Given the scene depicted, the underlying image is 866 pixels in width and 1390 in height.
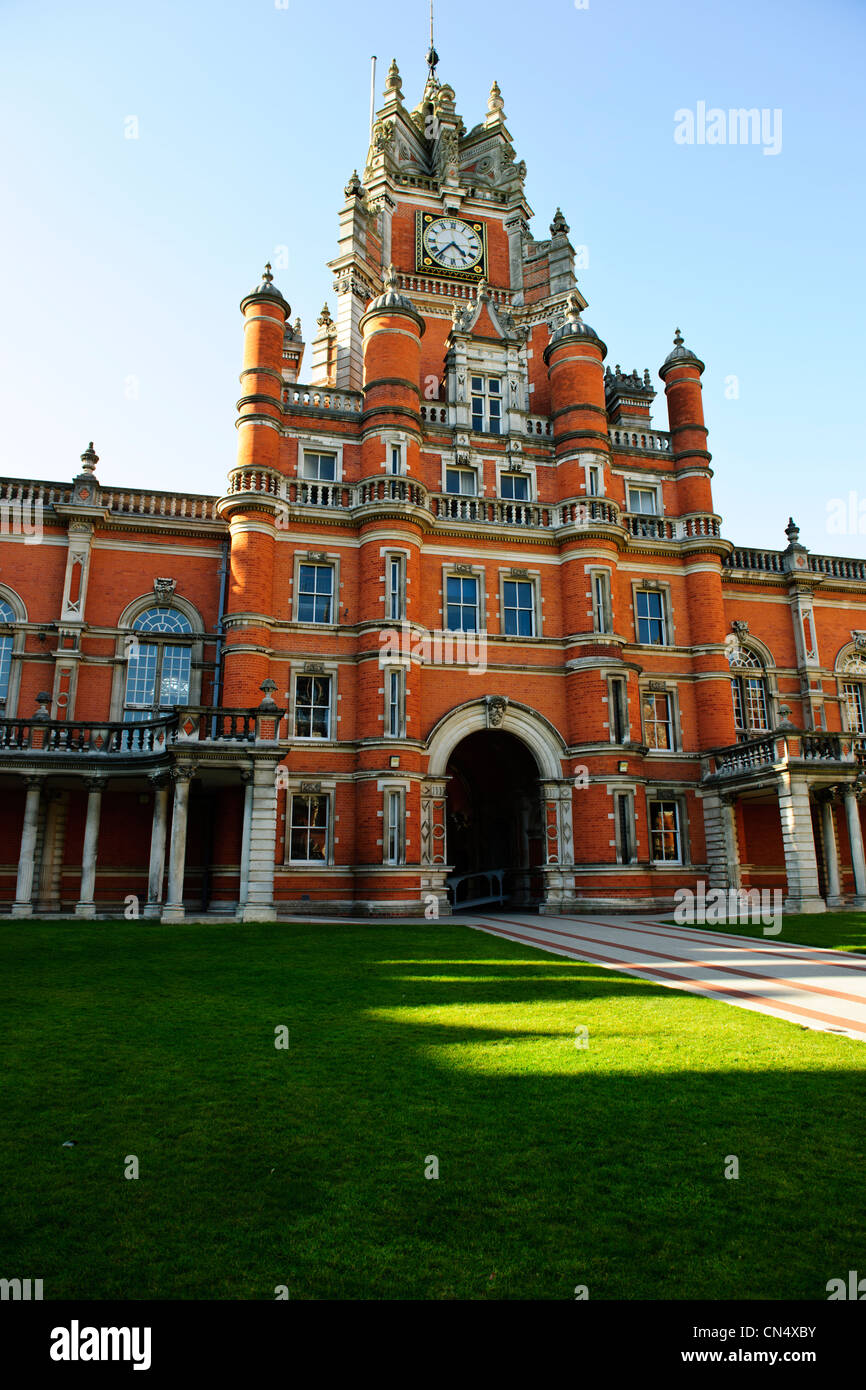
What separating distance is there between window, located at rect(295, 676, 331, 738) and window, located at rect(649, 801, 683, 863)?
39.9 feet

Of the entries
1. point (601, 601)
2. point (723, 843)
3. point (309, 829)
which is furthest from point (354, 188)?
point (723, 843)

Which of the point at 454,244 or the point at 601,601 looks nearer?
the point at 601,601

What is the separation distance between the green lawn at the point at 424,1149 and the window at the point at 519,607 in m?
21.0

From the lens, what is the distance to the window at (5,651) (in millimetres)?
27141

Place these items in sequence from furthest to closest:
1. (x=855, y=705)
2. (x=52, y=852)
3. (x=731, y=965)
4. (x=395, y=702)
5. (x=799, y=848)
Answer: (x=855, y=705) → (x=395, y=702) → (x=799, y=848) → (x=52, y=852) → (x=731, y=965)

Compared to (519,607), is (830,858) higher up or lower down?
lower down

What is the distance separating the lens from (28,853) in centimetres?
2303

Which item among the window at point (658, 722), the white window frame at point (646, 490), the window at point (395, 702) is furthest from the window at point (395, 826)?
the white window frame at point (646, 490)

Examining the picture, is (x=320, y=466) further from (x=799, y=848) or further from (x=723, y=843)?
(x=799, y=848)

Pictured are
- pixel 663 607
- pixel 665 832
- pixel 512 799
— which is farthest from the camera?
pixel 512 799

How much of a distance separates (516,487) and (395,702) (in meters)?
10.4

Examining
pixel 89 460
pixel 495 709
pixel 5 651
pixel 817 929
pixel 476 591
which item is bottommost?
pixel 817 929

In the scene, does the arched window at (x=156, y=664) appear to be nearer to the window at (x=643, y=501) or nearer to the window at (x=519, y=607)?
the window at (x=519, y=607)
